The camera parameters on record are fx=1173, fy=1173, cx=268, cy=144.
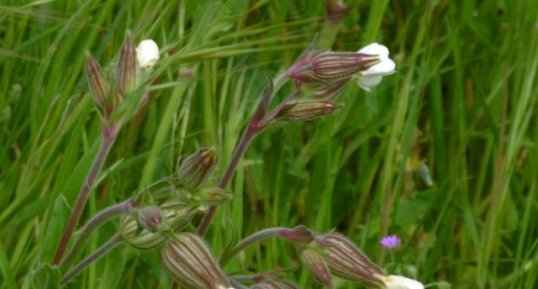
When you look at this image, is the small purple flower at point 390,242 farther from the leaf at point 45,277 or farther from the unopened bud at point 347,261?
the leaf at point 45,277

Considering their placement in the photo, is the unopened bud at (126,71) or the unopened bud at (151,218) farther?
the unopened bud at (126,71)

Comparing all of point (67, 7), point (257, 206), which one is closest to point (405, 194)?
point (257, 206)

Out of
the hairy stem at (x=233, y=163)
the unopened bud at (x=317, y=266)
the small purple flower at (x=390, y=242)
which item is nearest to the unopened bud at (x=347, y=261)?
the unopened bud at (x=317, y=266)

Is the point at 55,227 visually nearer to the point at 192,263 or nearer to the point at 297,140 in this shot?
the point at 192,263

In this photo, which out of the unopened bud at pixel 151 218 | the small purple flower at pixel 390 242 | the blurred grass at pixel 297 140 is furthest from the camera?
the small purple flower at pixel 390 242

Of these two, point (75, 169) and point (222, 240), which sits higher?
point (75, 169)

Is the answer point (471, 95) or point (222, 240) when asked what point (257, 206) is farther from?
point (471, 95)
